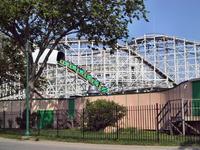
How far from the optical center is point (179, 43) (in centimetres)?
7956

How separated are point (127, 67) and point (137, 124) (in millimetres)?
36232

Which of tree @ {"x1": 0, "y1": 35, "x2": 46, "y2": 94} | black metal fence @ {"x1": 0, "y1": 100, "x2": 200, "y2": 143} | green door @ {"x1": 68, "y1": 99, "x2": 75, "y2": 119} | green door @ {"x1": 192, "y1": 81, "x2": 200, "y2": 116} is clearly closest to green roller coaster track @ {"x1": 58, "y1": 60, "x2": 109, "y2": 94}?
tree @ {"x1": 0, "y1": 35, "x2": 46, "y2": 94}

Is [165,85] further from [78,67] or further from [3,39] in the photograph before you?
[3,39]

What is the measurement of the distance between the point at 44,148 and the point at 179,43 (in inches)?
2248

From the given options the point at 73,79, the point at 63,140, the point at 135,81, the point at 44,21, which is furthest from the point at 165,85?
the point at 63,140

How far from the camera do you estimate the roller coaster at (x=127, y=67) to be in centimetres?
7294

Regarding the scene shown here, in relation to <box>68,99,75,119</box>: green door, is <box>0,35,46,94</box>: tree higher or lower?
higher

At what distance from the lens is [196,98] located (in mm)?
34812

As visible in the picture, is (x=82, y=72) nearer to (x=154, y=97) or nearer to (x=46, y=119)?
(x=46, y=119)

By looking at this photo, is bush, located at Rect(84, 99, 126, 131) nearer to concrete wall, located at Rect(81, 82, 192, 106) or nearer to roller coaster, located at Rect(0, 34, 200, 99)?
concrete wall, located at Rect(81, 82, 192, 106)

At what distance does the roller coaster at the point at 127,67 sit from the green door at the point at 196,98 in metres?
35.1

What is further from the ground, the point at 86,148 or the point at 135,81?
the point at 135,81

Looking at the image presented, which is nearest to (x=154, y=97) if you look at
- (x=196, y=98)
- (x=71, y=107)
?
(x=196, y=98)

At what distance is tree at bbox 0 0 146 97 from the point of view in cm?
3425
